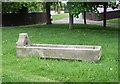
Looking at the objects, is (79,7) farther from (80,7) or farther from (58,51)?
(58,51)

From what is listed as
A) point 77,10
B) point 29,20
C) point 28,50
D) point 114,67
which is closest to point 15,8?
point 29,20

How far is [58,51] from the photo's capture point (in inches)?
301

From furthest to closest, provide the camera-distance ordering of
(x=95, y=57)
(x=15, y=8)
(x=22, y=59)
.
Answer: (x=15, y=8) → (x=22, y=59) → (x=95, y=57)

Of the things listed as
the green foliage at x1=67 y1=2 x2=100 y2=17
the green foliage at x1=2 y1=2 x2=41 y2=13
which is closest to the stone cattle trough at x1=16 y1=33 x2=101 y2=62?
the green foliage at x1=67 y1=2 x2=100 y2=17

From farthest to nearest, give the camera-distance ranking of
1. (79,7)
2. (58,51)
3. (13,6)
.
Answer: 1. (13,6)
2. (79,7)
3. (58,51)

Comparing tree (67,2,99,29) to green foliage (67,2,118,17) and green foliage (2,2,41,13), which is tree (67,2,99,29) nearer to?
green foliage (67,2,118,17)

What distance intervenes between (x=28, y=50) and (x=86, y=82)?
8.43 ft

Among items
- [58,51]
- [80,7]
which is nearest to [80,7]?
[80,7]

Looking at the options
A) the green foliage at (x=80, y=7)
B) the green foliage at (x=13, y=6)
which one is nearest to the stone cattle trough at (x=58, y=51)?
the green foliage at (x=80, y=7)

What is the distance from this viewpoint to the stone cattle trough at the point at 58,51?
7.36 m

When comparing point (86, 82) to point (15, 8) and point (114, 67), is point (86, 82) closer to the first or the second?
point (114, 67)

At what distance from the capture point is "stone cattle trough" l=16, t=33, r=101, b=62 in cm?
736

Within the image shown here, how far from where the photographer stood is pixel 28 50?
26.0ft

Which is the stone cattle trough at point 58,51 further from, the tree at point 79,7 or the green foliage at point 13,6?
the green foliage at point 13,6
